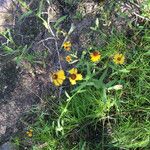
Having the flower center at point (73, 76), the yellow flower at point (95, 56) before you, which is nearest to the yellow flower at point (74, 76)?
the flower center at point (73, 76)

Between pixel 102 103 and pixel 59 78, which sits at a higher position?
pixel 59 78

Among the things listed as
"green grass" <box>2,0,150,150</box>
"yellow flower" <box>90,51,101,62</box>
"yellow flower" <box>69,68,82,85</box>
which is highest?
"yellow flower" <box>90,51,101,62</box>

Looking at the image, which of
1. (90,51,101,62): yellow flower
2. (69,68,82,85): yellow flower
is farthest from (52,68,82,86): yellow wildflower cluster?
(90,51,101,62): yellow flower

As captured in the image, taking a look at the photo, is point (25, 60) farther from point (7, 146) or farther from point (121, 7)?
point (121, 7)

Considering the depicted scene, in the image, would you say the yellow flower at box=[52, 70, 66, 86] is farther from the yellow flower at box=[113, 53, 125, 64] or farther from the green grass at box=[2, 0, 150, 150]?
the yellow flower at box=[113, 53, 125, 64]

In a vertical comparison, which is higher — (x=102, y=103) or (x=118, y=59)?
(x=118, y=59)

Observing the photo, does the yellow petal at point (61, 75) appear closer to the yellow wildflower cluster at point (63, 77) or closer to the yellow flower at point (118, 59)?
the yellow wildflower cluster at point (63, 77)

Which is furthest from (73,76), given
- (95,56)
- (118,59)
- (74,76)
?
(118,59)

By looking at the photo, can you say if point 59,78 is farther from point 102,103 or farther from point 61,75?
A: point 102,103

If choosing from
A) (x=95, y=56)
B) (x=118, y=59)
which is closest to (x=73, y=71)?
(x=95, y=56)

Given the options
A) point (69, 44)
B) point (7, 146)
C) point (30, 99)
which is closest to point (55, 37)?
point (69, 44)

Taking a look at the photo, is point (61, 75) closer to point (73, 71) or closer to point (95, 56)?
point (73, 71)
